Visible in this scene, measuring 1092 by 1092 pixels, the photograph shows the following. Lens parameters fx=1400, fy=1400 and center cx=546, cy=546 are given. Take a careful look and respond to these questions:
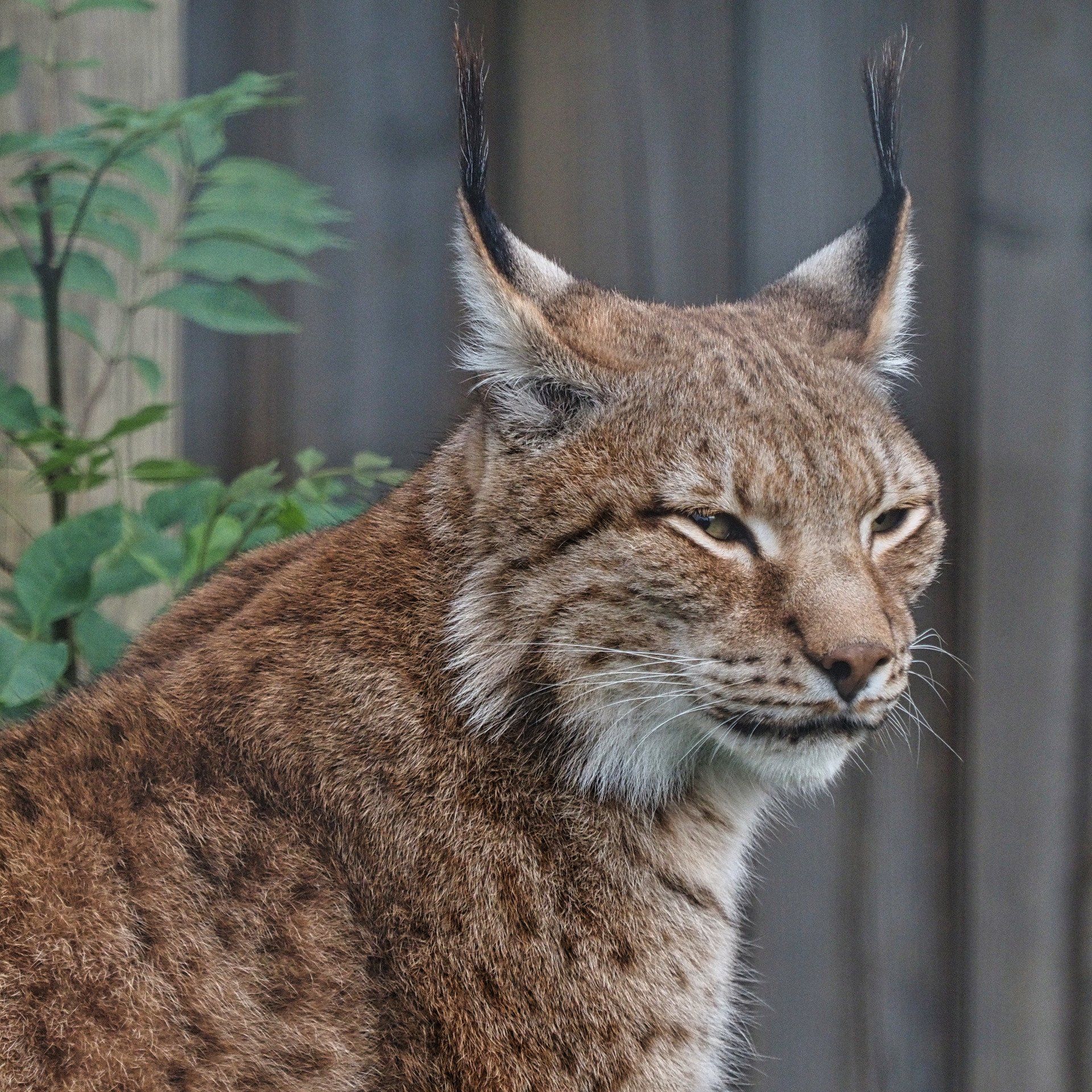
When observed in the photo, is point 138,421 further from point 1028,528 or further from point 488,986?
point 1028,528

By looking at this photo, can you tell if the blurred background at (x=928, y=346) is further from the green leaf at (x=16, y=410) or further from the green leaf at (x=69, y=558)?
the green leaf at (x=69, y=558)

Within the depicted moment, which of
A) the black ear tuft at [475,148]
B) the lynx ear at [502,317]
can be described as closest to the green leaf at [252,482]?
the lynx ear at [502,317]

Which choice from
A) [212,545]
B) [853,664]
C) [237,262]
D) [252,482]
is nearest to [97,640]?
[212,545]

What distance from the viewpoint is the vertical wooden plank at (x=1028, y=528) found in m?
3.22

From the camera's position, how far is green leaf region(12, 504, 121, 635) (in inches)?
105

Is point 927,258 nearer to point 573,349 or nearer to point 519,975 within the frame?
point 573,349

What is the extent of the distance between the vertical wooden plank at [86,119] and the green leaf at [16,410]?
413 mm

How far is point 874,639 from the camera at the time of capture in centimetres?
213

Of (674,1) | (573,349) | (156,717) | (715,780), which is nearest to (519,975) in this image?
(715,780)

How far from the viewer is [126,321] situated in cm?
303

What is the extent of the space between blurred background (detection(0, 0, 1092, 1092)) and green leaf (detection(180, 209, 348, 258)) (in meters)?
0.65

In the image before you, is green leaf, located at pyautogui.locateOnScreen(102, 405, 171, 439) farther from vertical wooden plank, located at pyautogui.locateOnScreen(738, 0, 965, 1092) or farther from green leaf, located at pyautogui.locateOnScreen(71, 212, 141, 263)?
vertical wooden plank, located at pyautogui.locateOnScreen(738, 0, 965, 1092)

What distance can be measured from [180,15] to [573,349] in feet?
5.47

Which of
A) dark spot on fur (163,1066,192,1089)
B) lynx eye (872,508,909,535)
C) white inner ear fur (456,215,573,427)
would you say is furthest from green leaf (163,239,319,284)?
dark spot on fur (163,1066,192,1089)
